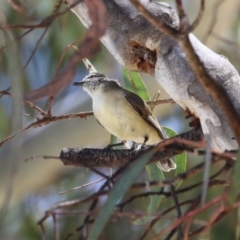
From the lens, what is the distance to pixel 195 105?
108cm

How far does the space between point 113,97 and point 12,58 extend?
3.80 ft

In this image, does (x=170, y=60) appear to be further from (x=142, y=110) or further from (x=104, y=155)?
(x=142, y=110)

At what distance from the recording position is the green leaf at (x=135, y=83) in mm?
1526

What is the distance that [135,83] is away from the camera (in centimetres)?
155

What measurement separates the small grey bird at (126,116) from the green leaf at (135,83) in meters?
0.17

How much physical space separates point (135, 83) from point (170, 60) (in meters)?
0.43

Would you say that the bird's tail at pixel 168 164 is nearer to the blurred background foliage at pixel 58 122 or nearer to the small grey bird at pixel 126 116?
the small grey bird at pixel 126 116

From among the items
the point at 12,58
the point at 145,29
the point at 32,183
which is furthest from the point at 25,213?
the point at 12,58

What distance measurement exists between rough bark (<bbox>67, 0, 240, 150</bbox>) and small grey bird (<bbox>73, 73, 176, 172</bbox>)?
0.54 metres

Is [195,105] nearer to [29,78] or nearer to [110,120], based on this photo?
[110,120]

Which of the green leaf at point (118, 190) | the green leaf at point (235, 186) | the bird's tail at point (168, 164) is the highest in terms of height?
the bird's tail at point (168, 164)

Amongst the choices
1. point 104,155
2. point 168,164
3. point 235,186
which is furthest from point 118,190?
point 168,164

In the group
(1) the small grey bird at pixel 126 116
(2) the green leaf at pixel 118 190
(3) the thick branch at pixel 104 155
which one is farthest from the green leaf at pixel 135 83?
(2) the green leaf at pixel 118 190

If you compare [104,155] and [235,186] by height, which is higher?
[104,155]
